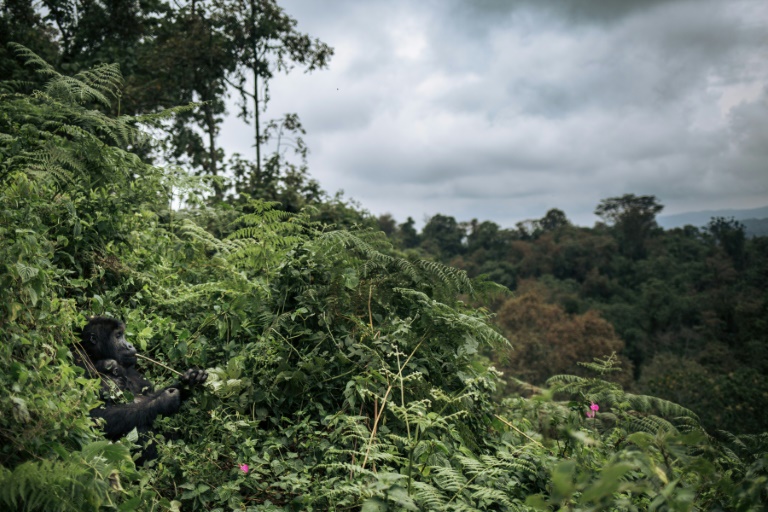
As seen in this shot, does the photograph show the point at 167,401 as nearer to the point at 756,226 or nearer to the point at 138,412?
the point at 138,412

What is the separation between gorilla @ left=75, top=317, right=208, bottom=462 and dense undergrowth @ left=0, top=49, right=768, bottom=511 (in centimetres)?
11

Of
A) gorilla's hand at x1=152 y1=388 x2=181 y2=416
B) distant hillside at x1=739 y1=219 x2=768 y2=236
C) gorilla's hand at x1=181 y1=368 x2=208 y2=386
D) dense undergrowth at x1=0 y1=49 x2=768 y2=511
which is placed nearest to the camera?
dense undergrowth at x1=0 y1=49 x2=768 y2=511

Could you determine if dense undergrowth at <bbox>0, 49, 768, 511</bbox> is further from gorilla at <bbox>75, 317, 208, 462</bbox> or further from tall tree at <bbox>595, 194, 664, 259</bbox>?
tall tree at <bbox>595, 194, 664, 259</bbox>

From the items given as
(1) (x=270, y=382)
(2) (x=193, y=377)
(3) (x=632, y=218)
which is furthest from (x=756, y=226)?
(2) (x=193, y=377)

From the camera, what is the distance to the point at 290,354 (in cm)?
320

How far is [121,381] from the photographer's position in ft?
9.41

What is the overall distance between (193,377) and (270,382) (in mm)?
461

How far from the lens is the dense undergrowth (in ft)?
6.54

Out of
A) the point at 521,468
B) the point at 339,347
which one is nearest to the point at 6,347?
the point at 339,347

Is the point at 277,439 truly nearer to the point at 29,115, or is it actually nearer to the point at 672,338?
the point at 29,115

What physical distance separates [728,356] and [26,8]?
96.9 feet

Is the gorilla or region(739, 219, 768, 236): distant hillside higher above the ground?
region(739, 219, 768, 236): distant hillside

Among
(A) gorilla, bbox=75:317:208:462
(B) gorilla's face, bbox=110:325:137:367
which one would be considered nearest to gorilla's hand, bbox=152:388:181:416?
(A) gorilla, bbox=75:317:208:462

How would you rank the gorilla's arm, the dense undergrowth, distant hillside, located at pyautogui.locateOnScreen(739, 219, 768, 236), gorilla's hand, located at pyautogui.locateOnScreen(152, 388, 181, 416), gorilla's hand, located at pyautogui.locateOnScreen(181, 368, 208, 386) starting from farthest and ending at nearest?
distant hillside, located at pyautogui.locateOnScreen(739, 219, 768, 236)
gorilla's hand, located at pyautogui.locateOnScreen(181, 368, 208, 386)
gorilla's hand, located at pyautogui.locateOnScreen(152, 388, 181, 416)
the gorilla's arm
the dense undergrowth
